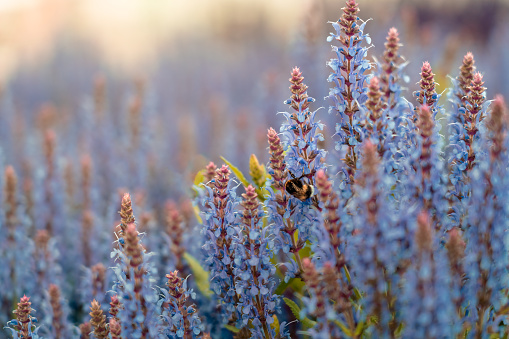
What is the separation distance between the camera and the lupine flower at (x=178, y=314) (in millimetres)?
2328

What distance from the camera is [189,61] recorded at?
16641mm

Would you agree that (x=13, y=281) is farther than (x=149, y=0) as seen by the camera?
No

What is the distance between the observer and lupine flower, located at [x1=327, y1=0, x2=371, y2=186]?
2344 mm

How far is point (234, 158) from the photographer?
708cm

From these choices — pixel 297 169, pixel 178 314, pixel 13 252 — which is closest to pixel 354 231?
pixel 297 169

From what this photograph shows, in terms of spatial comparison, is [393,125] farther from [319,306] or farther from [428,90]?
[319,306]

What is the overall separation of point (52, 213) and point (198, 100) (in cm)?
753

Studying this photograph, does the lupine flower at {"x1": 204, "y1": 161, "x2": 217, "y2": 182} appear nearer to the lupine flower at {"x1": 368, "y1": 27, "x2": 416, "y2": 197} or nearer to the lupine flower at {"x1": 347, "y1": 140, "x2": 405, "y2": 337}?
the lupine flower at {"x1": 368, "y1": 27, "x2": 416, "y2": 197}

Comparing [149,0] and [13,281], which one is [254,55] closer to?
[149,0]

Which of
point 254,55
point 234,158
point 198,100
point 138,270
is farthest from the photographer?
point 254,55

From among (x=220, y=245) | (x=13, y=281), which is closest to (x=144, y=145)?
(x=13, y=281)

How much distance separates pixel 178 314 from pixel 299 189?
32.4 inches

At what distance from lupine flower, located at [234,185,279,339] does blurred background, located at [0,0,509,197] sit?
138 inches

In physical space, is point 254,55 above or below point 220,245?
above
